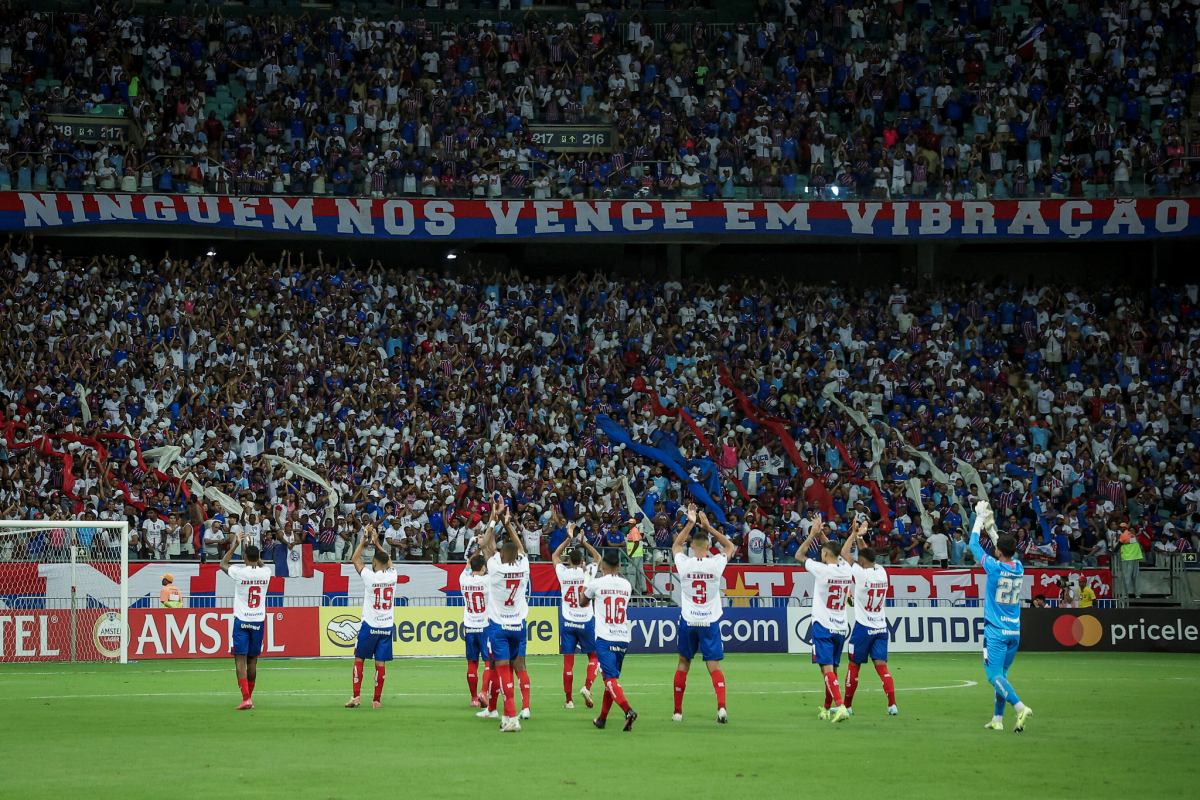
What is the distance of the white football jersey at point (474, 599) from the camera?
65.7ft

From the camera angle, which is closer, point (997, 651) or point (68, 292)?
point (997, 651)

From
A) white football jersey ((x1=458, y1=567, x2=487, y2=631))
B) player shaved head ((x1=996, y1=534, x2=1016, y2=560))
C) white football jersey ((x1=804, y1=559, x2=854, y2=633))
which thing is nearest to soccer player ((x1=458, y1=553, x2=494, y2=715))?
white football jersey ((x1=458, y1=567, x2=487, y2=631))

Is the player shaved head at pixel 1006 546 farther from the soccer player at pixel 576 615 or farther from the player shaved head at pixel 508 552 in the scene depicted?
the player shaved head at pixel 508 552

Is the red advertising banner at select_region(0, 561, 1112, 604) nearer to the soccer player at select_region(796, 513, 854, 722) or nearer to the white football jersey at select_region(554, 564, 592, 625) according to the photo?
the white football jersey at select_region(554, 564, 592, 625)

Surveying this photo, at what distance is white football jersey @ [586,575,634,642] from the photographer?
18812 millimetres

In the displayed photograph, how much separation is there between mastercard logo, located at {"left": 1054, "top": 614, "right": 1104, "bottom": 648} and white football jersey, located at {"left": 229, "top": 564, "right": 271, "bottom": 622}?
22.0m

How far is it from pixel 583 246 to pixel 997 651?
3502 cm

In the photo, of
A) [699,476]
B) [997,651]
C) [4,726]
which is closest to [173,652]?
[4,726]

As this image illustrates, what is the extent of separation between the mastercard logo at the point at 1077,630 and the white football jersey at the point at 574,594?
18.6m

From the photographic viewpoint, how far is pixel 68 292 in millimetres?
40438

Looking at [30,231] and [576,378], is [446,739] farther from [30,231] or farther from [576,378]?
[30,231]

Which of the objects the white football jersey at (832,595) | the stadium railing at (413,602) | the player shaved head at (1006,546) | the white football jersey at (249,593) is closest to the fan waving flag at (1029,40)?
the stadium railing at (413,602)

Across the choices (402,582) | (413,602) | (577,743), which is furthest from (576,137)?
(577,743)

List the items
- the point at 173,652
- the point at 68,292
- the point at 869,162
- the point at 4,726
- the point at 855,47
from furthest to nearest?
the point at 855,47, the point at 869,162, the point at 68,292, the point at 173,652, the point at 4,726
